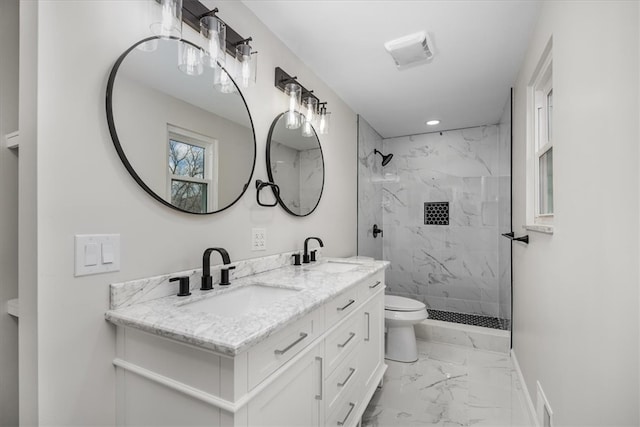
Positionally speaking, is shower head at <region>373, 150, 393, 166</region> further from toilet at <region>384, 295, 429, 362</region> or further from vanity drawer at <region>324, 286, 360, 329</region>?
vanity drawer at <region>324, 286, 360, 329</region>

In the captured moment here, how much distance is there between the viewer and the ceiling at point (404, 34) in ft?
5.18

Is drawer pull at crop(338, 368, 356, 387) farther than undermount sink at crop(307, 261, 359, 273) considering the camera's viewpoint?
No

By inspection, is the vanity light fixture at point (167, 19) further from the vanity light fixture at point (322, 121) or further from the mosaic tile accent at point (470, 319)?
the mosaic tile accent at point (470, 319)

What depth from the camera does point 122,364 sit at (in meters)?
0.96

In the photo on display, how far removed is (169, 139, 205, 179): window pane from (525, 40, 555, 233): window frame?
68.6 inches

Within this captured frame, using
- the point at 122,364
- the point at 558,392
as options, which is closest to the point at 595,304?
the point at 558,392

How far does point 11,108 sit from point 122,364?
0.97 m

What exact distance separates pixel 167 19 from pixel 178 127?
1.25 feet

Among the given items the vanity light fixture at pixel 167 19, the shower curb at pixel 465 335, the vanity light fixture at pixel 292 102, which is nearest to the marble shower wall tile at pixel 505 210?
the shower curb at pixel 465 335

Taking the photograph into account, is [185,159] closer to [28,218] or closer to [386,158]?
[28,218]

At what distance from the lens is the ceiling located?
158 centimetres

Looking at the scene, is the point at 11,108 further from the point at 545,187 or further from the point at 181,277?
the point at 545,187

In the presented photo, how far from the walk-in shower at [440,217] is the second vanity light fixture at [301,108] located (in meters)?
1.02

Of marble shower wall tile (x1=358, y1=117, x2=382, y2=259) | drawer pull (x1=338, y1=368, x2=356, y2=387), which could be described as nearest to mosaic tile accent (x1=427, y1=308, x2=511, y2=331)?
marble shower wall tile (x1=358, y1=117, x2=382, y2=259)
